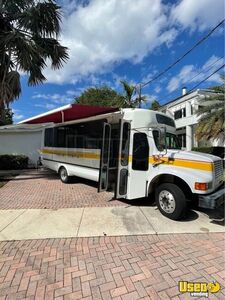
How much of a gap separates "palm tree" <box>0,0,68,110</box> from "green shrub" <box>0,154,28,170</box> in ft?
16.0

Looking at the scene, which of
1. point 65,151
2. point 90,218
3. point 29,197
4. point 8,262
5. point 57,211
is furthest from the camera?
point 65,151

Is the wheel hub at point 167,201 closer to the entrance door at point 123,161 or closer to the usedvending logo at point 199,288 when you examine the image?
the entrance door at point 123,161

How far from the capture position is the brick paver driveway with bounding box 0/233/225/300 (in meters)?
2.69

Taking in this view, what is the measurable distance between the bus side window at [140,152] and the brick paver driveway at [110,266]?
202cm

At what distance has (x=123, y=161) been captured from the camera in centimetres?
603

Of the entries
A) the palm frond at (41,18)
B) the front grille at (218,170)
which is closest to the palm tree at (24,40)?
the palm frond at (41,18)

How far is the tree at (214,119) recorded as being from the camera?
14.8m

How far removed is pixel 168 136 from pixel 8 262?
16.0 feet

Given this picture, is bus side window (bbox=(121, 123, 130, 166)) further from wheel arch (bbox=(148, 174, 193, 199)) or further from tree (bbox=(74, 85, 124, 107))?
tree (bbox=(74, 85, 124, 107))

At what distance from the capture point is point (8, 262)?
131 inches

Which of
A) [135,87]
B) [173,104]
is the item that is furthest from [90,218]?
[173,104]

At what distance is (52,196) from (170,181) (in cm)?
401

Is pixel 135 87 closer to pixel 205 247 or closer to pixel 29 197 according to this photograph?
pixel 29 197

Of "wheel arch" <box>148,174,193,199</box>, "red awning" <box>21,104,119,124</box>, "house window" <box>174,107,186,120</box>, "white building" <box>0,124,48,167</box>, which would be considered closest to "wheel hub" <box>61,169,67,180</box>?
"red awning" <box>21,104,119,124</box>
